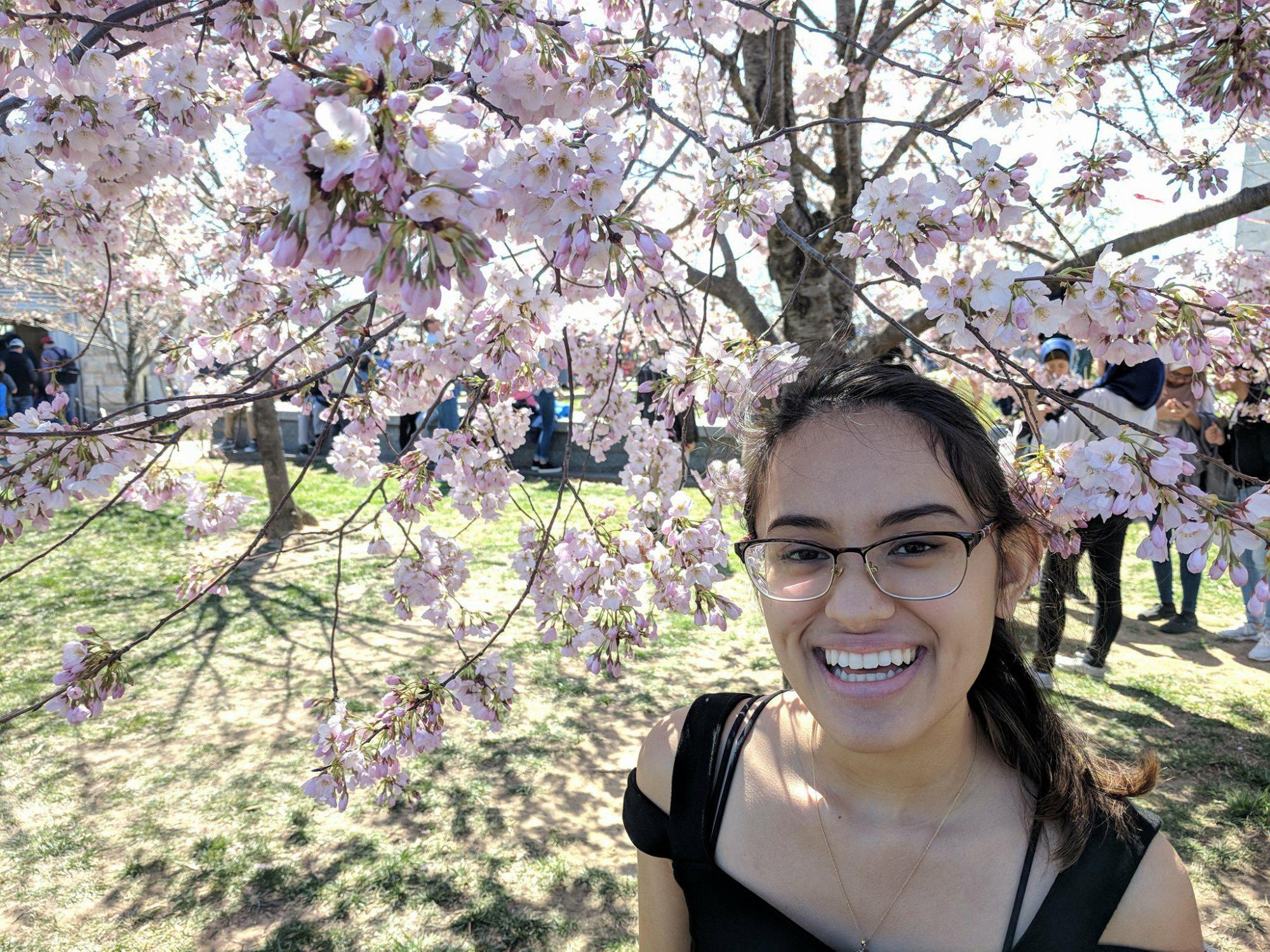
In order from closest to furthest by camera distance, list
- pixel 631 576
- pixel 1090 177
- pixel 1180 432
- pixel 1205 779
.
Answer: pixel 1090 177
pixel 631 576
pixel 1205 779
pixel 1180 432

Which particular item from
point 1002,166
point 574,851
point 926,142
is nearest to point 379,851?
point 574,851

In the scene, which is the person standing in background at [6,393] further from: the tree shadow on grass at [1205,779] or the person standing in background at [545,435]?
the tree shadow on grass at [1205,779]

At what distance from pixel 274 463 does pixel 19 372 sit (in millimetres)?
5489

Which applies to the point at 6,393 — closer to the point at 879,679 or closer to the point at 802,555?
the point at 802,555

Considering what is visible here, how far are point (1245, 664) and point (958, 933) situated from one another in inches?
180

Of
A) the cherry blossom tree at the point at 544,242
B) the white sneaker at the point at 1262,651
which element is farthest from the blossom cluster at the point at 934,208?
the white sneaker at the point at 1262,651

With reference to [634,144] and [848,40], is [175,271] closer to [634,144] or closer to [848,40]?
[634,144]

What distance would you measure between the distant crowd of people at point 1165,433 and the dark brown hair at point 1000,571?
145cm

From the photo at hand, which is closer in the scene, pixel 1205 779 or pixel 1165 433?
pixel 1165 433

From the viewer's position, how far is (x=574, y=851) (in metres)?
2.77

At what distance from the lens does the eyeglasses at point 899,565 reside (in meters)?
1.06

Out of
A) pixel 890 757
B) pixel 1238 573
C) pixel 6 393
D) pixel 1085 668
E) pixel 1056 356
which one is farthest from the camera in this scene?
pixel 6 393

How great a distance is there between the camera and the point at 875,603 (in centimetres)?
106

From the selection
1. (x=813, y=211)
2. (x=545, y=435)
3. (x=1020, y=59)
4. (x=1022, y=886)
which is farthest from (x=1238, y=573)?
(x=545, y=435)
